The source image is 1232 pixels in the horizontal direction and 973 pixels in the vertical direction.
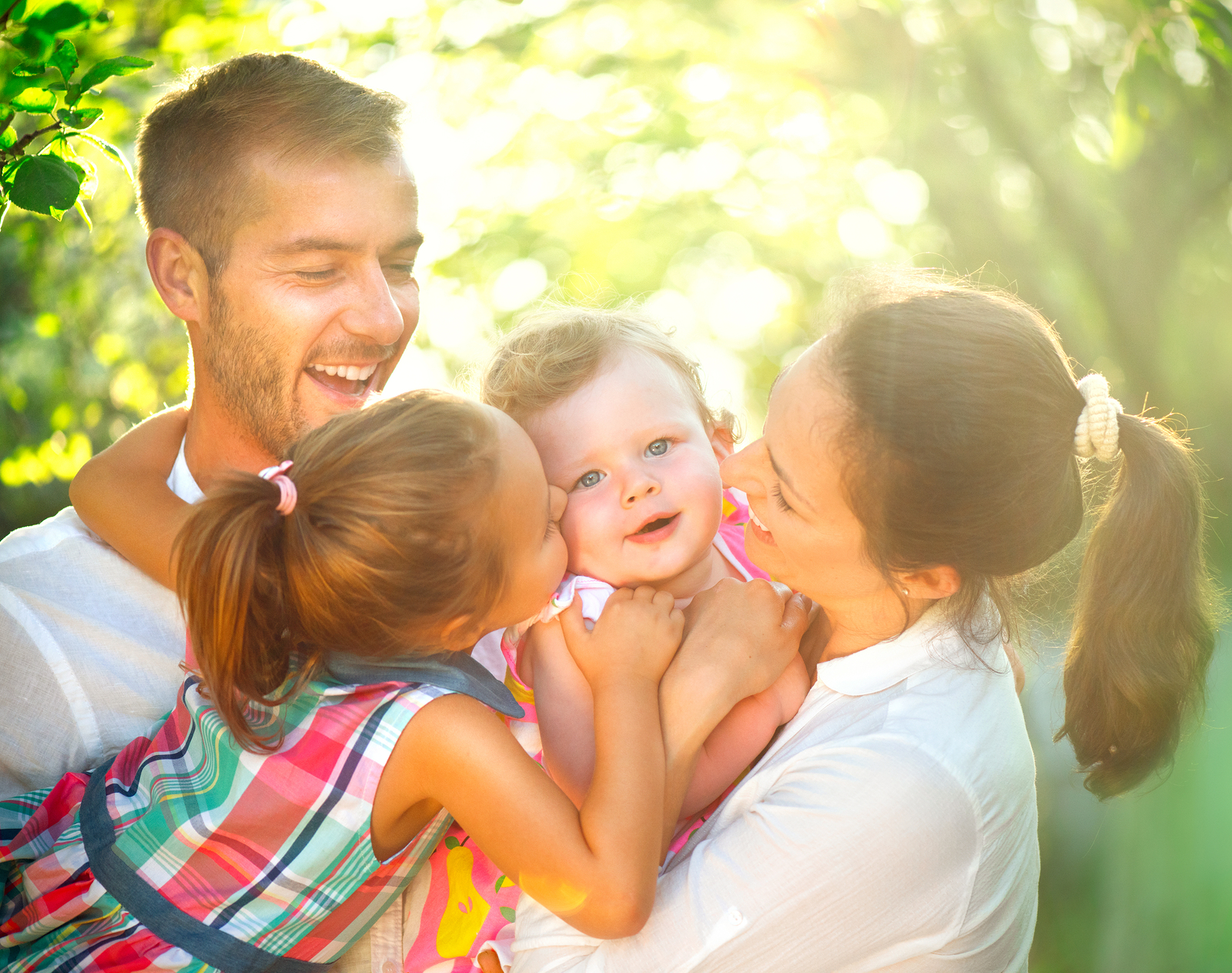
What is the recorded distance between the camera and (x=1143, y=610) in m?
1.82

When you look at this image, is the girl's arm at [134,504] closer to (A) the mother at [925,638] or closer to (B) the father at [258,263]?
(B) the father at [258,263]

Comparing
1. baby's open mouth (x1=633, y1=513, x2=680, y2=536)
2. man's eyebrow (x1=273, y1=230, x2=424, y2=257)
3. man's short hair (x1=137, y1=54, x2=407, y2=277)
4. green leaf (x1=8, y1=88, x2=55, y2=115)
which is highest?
green leaf (x1=8, y1=88, x2=55, y2=115)

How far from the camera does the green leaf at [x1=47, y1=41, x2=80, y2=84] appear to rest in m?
1.66

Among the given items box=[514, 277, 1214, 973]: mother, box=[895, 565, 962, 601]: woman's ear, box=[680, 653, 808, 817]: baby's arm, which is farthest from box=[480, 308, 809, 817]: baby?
box=[895, 565, 962, 601]: woman's ear

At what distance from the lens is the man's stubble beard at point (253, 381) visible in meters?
2.64

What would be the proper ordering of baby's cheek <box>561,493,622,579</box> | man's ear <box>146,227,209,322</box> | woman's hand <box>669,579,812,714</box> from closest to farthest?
woman's hand <box>669,579,812,714</box> < baby's cheek <box>561,493,622,579</box> < man's ear <box>146,227,209,322</box>

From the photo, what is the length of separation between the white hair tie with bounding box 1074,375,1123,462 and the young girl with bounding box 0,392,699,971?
829mm

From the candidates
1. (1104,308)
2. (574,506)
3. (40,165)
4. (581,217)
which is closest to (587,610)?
(574,506)

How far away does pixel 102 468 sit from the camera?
2432mm

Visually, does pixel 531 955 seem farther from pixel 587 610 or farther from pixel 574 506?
pixel 574 506

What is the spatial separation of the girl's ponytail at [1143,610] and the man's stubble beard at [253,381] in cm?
197

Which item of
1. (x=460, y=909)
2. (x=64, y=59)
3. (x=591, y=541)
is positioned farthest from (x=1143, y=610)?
(x=64, y=59)

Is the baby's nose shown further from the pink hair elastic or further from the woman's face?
the pink hair elastic

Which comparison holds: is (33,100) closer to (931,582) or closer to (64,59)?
(64,59)
